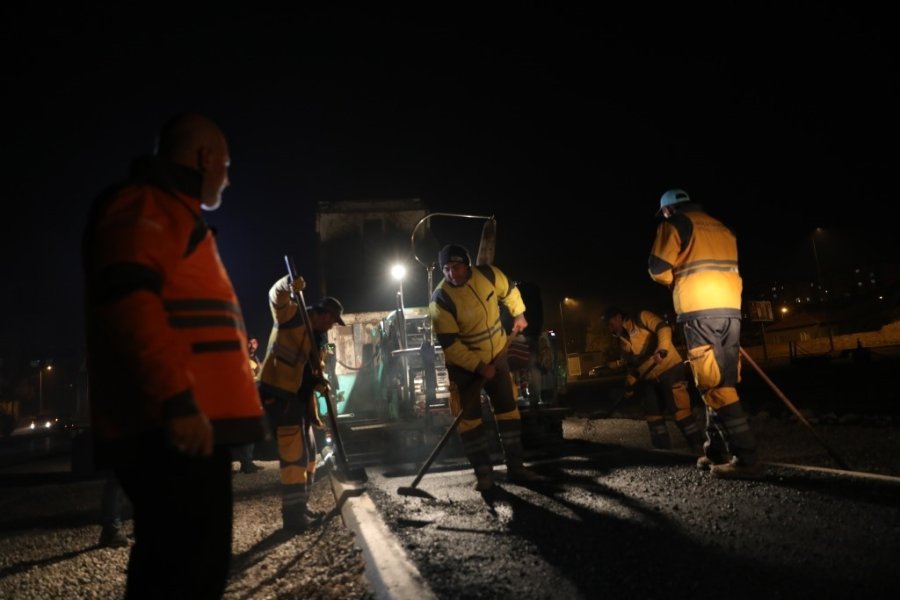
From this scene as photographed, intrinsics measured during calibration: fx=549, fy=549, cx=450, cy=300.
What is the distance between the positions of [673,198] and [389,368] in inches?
221

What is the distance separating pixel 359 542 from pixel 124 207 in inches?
88.9

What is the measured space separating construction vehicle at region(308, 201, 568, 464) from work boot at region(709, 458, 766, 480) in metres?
2.95

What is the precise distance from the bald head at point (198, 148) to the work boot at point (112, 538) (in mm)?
3485

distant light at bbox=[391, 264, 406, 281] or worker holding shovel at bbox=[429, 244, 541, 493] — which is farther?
distant light at bbox=[391, 264, 406, 281]

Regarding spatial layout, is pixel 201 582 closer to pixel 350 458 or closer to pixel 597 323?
pixel 350 458

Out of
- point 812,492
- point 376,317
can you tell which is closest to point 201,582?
point 812,492

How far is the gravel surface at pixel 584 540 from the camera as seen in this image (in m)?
2.20

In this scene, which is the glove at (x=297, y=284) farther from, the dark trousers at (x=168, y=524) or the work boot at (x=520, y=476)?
the dark trousers at (x=168, y=524)

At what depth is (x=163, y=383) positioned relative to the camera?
55.6 inches

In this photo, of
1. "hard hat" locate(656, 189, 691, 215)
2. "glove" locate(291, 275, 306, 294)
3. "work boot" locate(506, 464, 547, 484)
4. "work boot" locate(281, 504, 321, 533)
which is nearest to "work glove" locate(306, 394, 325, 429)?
"work boot" locate(281, 504, 321, 533)

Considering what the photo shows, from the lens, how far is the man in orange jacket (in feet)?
4.66

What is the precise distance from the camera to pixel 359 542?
3066 mm

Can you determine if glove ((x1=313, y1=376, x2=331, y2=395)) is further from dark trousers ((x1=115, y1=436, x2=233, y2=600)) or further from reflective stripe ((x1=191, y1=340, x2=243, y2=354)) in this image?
dark trousers ((x1=115, y1=436, x2=233, y2=600))

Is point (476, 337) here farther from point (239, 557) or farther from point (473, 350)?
point (239, 557)
